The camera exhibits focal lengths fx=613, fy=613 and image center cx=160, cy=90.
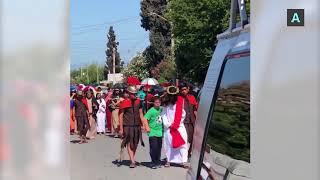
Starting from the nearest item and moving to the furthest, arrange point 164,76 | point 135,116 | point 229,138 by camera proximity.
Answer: point 229,138
point 135,116
point 164,76

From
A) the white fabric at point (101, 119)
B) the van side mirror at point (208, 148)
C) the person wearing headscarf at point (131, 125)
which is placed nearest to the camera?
the van side mirror at point (208, 148)

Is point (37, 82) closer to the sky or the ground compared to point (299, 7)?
closer to the ground

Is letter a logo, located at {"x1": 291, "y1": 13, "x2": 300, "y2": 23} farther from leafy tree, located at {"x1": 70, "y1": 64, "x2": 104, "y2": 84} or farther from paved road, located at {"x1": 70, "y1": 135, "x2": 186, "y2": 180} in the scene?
leafy tree, located at {"x1": 70, "y1": 64, "x2": 104, "y2": 84}

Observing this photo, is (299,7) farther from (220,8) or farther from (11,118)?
(220,8)

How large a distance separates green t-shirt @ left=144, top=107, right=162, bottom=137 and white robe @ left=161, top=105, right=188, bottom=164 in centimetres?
18

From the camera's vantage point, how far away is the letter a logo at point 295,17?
1.86m

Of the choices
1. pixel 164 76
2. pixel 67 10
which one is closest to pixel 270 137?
pixel 67 10

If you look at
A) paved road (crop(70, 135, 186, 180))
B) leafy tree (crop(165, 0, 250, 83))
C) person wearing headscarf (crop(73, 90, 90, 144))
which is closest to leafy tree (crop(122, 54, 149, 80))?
leafy tree (crop(165, 0, 250, 83))

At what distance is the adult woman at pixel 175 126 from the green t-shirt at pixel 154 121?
10.4 inches

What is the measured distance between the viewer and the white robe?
10.7m

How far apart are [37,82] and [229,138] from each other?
1.08m

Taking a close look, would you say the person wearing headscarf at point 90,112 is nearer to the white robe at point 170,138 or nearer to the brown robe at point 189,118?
the brown robe at point 189,118

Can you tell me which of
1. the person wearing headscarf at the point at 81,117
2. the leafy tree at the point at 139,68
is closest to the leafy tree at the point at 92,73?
the leafy tree at the point at 139,68

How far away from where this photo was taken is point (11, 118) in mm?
1636
